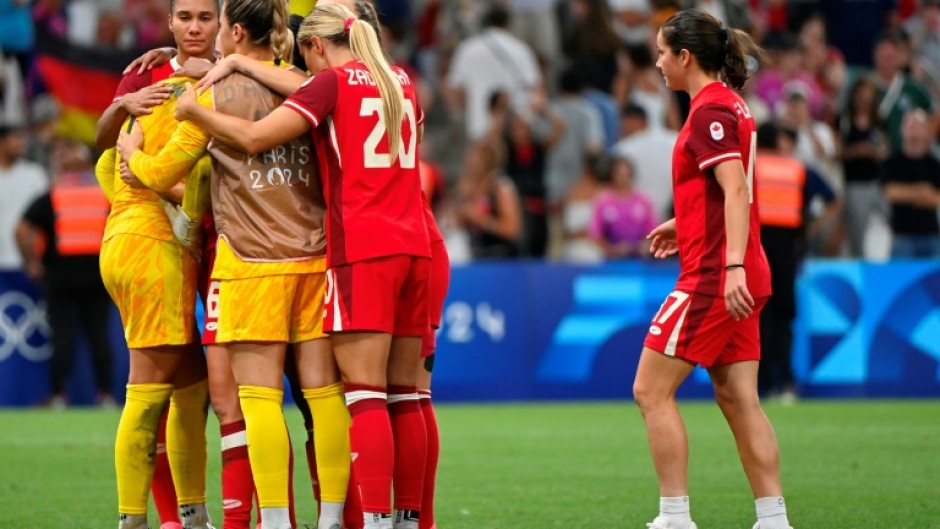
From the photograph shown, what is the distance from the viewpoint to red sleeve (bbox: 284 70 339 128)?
255 inches

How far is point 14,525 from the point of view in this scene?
7.70m

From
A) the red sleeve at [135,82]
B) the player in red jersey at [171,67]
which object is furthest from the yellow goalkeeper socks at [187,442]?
the red sleeve at [135,82]

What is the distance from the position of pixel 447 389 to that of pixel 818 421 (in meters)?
3.95

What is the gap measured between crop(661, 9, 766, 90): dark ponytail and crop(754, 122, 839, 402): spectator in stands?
738cm

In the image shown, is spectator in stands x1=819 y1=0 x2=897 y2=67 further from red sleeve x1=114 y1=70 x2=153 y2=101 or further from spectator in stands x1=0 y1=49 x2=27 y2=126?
red sleeve x1=114 y1=70 x2=153 y2=101

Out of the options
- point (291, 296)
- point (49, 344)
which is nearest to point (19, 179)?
point (49, 344)

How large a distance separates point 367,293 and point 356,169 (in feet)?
1.68

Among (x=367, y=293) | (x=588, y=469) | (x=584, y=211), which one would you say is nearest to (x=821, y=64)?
(x=584, y=211)

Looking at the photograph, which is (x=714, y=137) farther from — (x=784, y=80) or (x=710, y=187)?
(x=784, y=80)

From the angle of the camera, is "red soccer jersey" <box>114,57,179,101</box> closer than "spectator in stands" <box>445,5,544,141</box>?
Yes

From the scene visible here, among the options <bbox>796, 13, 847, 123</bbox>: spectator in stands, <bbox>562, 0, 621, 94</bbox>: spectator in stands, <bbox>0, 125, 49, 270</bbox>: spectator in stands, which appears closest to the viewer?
<bbox>0, 125, 49, 270</bbox>: spectator in stands

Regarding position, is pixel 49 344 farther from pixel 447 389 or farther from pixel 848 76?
pixel 848 76

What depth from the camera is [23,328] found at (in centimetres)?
1549

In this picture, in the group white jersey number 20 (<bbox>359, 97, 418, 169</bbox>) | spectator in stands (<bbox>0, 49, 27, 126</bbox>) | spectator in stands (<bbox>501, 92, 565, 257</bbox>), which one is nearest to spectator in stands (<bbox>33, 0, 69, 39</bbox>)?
spectator in stands (<bbox>0, 49, 27, 126</bbox>)
